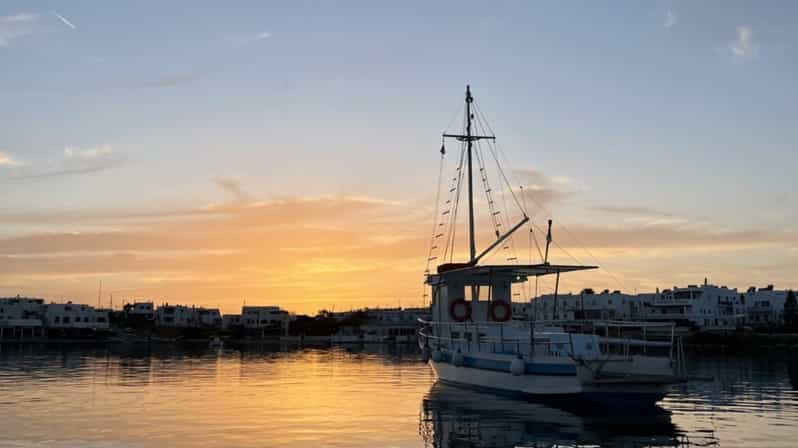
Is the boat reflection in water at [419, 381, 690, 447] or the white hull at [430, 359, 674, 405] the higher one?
the white hull at [430, 359, 674, 405]

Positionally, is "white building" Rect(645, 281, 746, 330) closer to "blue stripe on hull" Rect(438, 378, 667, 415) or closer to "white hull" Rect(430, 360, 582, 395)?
"white hull" Rect(430, 360, 582, 395)

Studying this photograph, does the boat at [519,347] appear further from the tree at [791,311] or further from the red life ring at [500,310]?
the tree at [791,311]

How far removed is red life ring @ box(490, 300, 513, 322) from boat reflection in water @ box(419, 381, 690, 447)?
28.4ft

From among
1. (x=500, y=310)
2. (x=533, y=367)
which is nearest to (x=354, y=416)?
(x=533, y=367)

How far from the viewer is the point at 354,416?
29.8m

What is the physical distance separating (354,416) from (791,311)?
13303 cm

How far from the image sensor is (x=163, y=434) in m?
25.1

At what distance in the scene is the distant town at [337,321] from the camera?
473ft

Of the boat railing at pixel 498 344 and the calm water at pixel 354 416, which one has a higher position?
the boat railing at pixel 498 344

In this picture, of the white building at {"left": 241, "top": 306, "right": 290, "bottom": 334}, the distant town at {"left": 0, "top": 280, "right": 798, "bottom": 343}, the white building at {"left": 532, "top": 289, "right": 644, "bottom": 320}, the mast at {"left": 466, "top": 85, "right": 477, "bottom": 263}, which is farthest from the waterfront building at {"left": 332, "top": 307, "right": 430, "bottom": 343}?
the mast at {"left": 466, "top": 85, "right": 477, "bottom": 263}

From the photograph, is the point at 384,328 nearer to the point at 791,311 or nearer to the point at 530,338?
the point at 791,311

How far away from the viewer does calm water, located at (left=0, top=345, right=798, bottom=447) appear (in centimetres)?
2411

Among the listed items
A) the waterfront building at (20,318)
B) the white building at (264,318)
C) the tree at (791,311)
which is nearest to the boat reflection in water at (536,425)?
the tree at (791,311)

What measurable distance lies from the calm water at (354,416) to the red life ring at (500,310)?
512 centimetres
